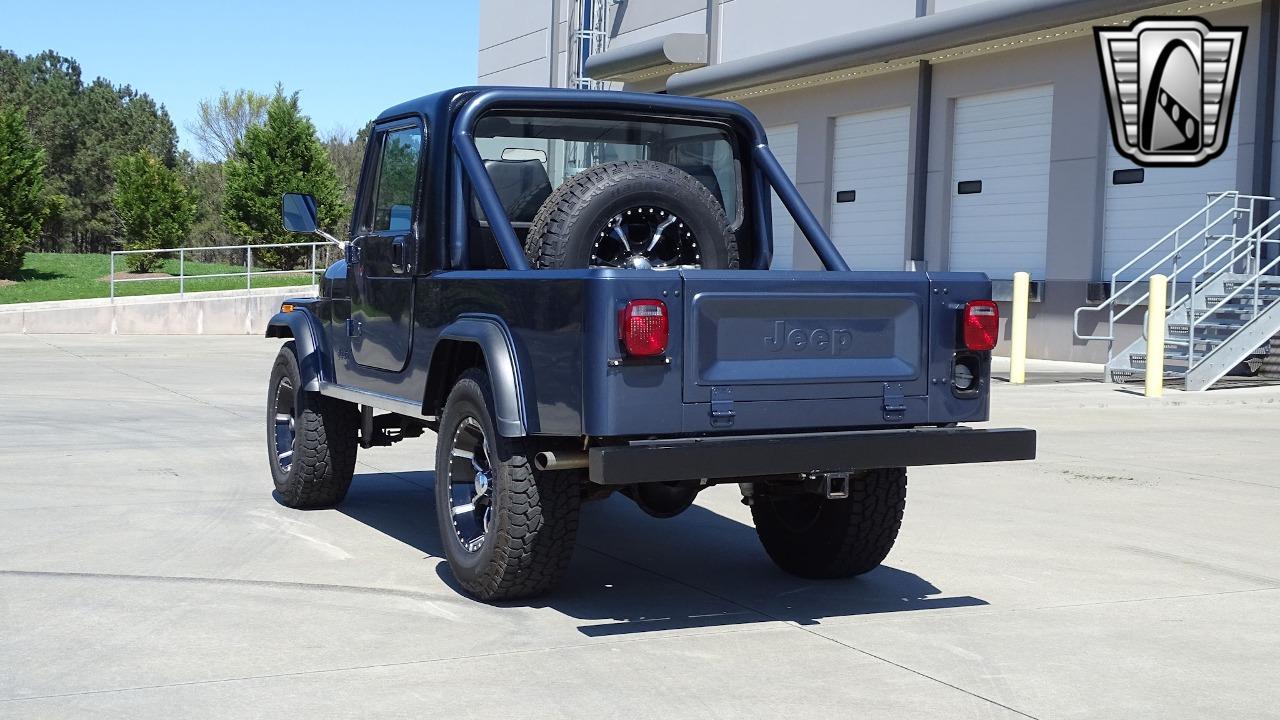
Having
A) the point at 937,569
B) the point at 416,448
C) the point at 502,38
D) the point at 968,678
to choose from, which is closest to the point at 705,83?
the point at 502,38

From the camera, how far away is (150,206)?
44594 mm

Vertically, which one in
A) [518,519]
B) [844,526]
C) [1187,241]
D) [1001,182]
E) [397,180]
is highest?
[1001,182]

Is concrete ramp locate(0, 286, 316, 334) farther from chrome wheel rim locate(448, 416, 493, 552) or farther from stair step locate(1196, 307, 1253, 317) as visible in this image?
chrome wheel rim locate(448, 416, 493, 552)

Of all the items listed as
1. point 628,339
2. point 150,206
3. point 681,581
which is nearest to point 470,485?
point 681,581

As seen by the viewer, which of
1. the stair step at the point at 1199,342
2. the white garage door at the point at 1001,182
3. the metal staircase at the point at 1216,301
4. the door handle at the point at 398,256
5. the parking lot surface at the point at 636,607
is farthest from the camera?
the white garage door at the point at 1001,182

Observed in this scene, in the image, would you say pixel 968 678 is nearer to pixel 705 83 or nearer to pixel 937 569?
pixel 937 569

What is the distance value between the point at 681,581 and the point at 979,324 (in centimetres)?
179

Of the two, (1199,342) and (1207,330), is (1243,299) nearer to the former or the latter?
(1207,330)

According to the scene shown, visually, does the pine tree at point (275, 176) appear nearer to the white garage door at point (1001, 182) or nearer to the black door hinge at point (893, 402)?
the white garage door at point (1001, 182)

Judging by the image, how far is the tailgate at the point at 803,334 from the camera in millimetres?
5574

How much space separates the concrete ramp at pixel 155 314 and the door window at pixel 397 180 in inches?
844

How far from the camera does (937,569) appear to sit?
7.05m

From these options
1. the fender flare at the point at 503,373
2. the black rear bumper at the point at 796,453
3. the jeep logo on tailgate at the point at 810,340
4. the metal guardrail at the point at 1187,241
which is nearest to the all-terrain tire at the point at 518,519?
the fender flare at the point at 503,373

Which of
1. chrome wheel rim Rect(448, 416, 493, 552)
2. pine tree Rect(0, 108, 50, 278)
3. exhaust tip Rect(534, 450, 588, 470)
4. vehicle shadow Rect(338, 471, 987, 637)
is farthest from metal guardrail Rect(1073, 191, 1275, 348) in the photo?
pine tree Rect(0, 108, 50, 278)
